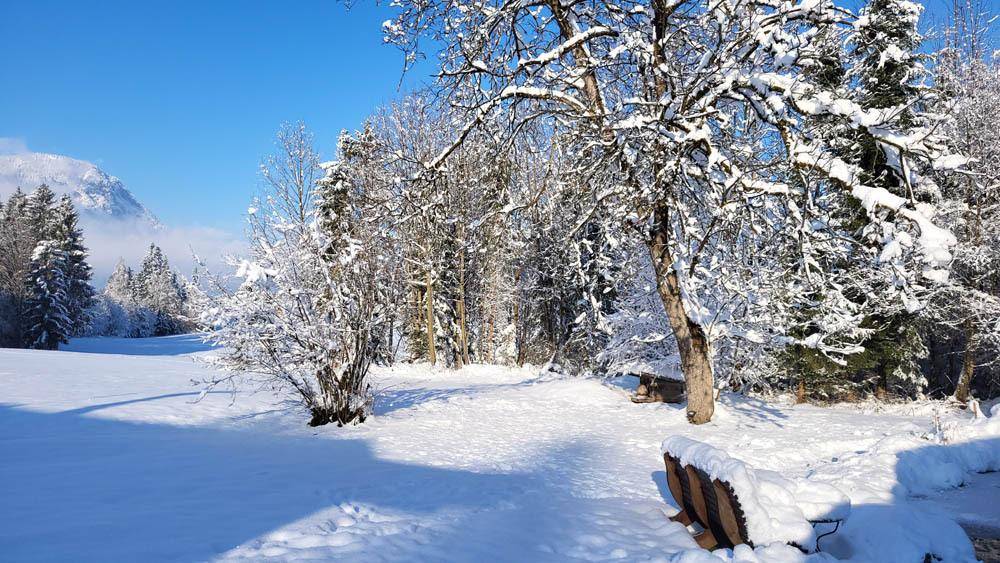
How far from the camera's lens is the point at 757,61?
5262 mm

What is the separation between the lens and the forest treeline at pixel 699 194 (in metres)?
5.39

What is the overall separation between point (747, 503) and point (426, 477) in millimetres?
3539

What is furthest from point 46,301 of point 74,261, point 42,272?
point 74,261

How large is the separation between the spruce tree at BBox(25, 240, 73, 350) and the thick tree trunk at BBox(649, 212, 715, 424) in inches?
1571

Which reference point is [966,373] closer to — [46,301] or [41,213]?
[46,301]

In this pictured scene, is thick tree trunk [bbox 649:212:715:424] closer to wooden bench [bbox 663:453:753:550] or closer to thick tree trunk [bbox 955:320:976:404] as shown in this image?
wooden bench [bbox 663:453:753:550]

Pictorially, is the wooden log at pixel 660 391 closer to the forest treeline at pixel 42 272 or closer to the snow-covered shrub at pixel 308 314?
the snow-covered shrub at pixel 308 314

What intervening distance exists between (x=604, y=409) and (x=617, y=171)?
553 cm

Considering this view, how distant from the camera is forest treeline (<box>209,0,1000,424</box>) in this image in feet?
17.7

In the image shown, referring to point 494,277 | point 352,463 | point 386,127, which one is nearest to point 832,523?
point 352,463

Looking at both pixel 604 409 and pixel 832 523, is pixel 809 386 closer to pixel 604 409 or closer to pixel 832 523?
pixel 604 409

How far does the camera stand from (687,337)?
337 inches

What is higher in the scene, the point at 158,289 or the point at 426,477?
the point at 158,289

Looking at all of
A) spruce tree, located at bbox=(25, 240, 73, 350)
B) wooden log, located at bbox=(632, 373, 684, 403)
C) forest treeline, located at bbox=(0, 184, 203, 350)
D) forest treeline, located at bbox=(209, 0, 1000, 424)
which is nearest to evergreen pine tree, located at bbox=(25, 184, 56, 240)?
forest treeline, located at bbox=(0, 184, 203, 350)
